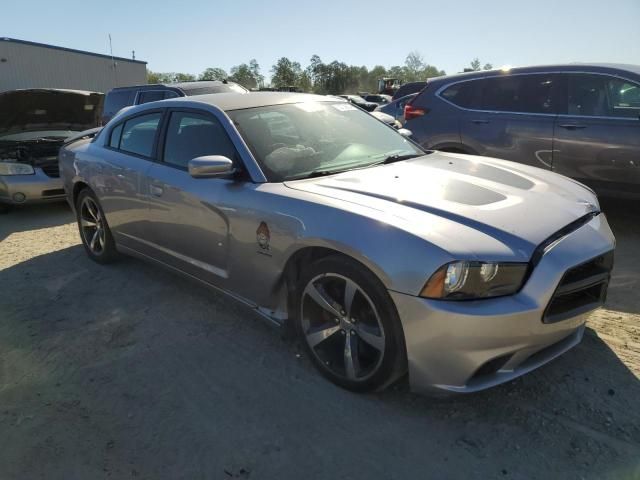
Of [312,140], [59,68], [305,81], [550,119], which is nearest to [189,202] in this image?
[312,140]

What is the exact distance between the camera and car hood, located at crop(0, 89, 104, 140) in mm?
7352

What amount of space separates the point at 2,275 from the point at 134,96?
5.93 meters

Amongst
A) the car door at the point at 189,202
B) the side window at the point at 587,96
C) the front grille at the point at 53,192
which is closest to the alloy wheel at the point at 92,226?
the car door at the point at 189,202

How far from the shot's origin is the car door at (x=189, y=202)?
126 inches

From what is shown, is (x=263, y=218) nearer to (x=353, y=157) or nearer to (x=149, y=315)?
(x=353, y=157)

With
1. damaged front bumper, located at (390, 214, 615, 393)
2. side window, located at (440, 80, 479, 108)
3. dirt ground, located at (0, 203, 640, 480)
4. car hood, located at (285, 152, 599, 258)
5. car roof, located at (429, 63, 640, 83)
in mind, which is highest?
car roof, located at (429, 63, 640, 83)

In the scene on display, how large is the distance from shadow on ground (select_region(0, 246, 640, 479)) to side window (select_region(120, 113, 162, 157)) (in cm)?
150

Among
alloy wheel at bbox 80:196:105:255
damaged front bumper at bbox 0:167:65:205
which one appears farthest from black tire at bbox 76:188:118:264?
damaged front bumper at bbox 0:167:65:205

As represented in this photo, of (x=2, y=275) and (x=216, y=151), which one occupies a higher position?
(x=216, y=151)

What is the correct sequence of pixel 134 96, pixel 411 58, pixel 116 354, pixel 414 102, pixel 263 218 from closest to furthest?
pixel 263 218
pixel 116 354
pixel 414 102
pixel 134 96
pixel 411 58

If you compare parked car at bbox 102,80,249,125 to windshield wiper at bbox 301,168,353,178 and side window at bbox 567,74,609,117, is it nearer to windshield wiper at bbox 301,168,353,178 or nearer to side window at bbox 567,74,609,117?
side window at bbox 567,74,609,117

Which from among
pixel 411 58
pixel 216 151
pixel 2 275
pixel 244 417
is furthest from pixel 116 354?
pixel 411 58

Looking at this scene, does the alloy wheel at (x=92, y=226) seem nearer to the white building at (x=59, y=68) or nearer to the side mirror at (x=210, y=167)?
the side mirror at (x=210, y=167)

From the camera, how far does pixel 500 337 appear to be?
213 cm
